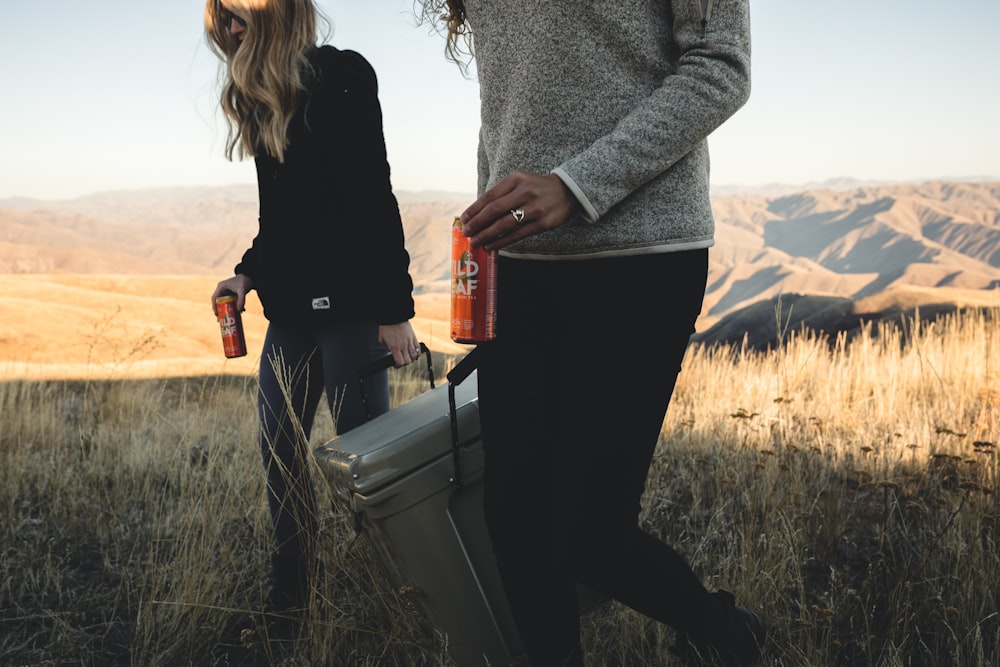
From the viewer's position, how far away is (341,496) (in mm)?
2000

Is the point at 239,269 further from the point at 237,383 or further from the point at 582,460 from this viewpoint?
the point at 237,383

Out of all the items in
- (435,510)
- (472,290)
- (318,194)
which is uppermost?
(318,194)

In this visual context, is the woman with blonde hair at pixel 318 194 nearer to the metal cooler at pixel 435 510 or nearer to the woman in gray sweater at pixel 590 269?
the metal cooler at pixel 435 510

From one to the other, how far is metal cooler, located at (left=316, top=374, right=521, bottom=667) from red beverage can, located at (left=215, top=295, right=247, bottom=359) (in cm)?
90

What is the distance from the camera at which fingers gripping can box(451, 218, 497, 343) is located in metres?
1.53

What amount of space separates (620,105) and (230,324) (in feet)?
5.66

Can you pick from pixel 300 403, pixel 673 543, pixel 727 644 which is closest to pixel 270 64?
pixel 300 403

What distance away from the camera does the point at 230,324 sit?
2.66 metres

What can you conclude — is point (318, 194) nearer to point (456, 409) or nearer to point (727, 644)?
point (456, 409)

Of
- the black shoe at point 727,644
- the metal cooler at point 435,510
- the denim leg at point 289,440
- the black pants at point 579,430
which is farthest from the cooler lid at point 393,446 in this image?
the black shoe at point 727,644

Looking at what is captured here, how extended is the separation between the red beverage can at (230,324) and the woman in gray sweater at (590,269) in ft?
4.23

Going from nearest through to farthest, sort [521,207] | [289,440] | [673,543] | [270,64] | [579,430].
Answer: [521,207], [579,430], [270,64], [289,440], [673,543]

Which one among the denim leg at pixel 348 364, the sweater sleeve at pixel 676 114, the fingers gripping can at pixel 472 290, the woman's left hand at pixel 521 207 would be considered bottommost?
the denim leg at pixel 348 364

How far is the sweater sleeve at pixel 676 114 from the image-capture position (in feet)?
4.43
